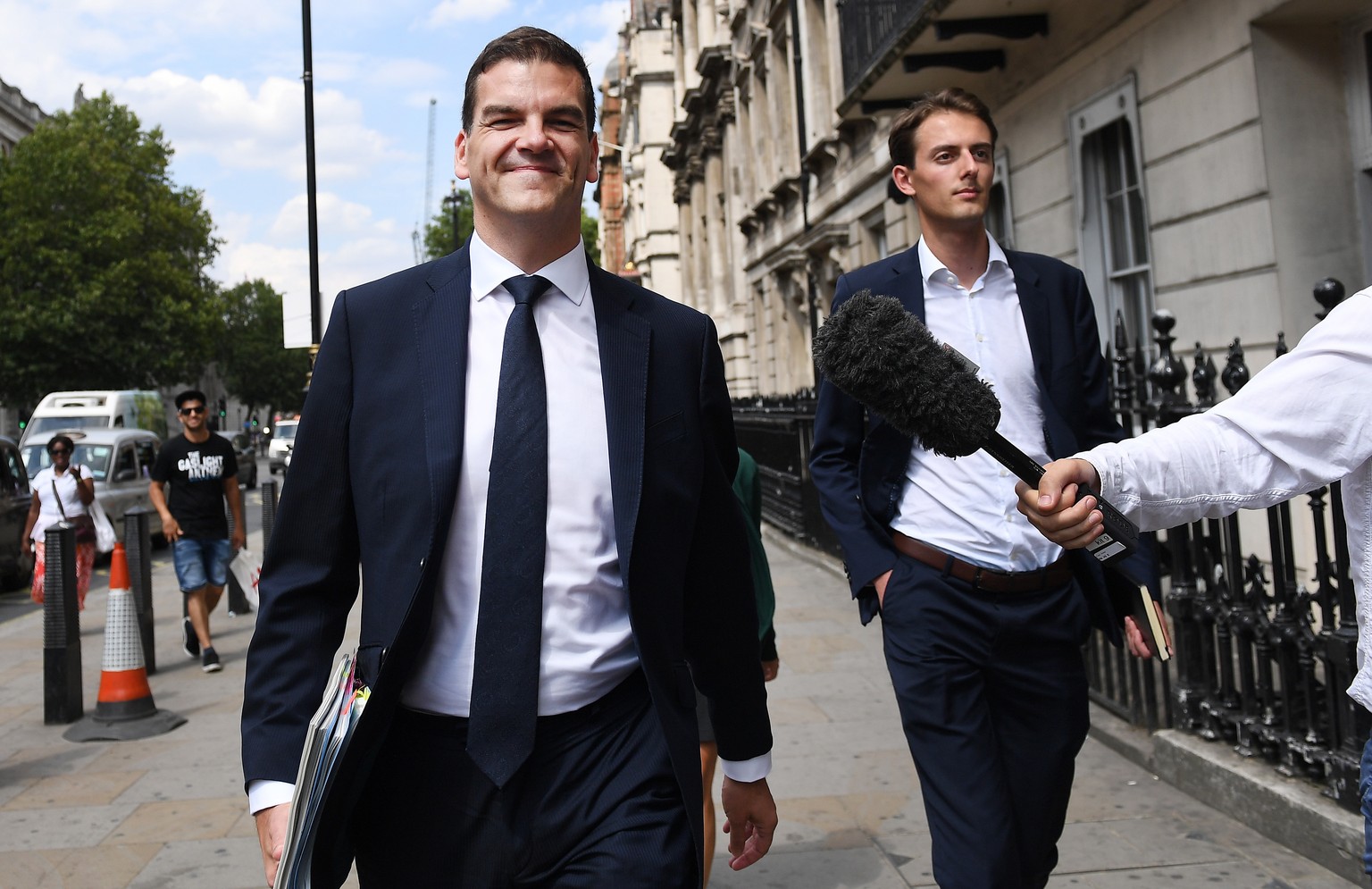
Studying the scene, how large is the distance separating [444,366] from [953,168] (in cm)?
169

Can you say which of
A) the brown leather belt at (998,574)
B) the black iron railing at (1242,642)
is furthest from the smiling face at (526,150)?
the black iron railing at (1242,642)

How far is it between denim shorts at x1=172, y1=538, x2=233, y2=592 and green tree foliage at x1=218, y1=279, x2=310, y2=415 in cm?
8536

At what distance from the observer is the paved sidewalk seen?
4.51 meters

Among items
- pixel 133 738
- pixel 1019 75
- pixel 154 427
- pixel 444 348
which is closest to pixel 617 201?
pixel 154 427

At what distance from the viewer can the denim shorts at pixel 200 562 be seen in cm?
970

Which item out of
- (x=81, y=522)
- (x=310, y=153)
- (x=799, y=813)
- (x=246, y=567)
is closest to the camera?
(x=799, y=813)

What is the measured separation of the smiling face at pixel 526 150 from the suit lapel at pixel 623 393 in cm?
17

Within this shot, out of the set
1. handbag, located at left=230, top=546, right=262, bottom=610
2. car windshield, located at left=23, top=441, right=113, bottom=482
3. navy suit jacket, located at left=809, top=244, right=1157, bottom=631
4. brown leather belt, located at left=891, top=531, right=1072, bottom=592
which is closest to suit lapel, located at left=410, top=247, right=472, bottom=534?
navy suit jacket, located at left=809, top=244, right=1157, bottom=631

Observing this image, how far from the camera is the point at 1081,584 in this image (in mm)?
3289

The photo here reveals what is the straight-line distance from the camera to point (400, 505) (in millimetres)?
2215

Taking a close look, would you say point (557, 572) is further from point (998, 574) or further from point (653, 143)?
point (653, 143)

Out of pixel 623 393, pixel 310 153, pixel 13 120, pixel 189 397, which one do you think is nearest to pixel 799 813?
pixel 623 393

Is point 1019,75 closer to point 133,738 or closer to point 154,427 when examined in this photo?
point 133,738

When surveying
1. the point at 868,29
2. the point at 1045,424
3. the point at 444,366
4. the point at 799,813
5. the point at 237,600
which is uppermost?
the point at 868,29
